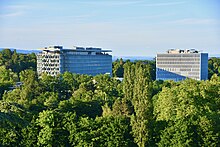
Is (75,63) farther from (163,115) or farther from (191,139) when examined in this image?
(191,139)

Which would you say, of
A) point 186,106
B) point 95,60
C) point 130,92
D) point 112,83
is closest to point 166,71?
point 95,60

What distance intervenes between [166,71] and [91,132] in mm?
80504

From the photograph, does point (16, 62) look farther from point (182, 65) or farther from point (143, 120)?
point (143, 120)

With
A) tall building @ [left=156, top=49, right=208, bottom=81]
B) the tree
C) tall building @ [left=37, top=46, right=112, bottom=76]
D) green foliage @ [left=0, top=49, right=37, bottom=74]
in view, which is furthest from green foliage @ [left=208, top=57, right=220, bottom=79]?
the tree

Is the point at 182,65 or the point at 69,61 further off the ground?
the point at 69,61

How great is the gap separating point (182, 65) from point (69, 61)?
1238 inches

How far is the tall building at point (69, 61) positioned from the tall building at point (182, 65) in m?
17.3

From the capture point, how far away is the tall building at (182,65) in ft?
323

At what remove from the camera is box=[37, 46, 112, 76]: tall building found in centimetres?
8325

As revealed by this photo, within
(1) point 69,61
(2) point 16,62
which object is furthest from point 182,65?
(2) point 16,62

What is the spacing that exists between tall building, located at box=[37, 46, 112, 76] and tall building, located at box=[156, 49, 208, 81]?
17.3 meters

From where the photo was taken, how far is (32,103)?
35.5m

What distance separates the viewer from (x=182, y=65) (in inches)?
3994

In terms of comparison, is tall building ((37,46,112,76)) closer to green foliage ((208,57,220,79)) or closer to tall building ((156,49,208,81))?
tall building ((156,49,208,81))
